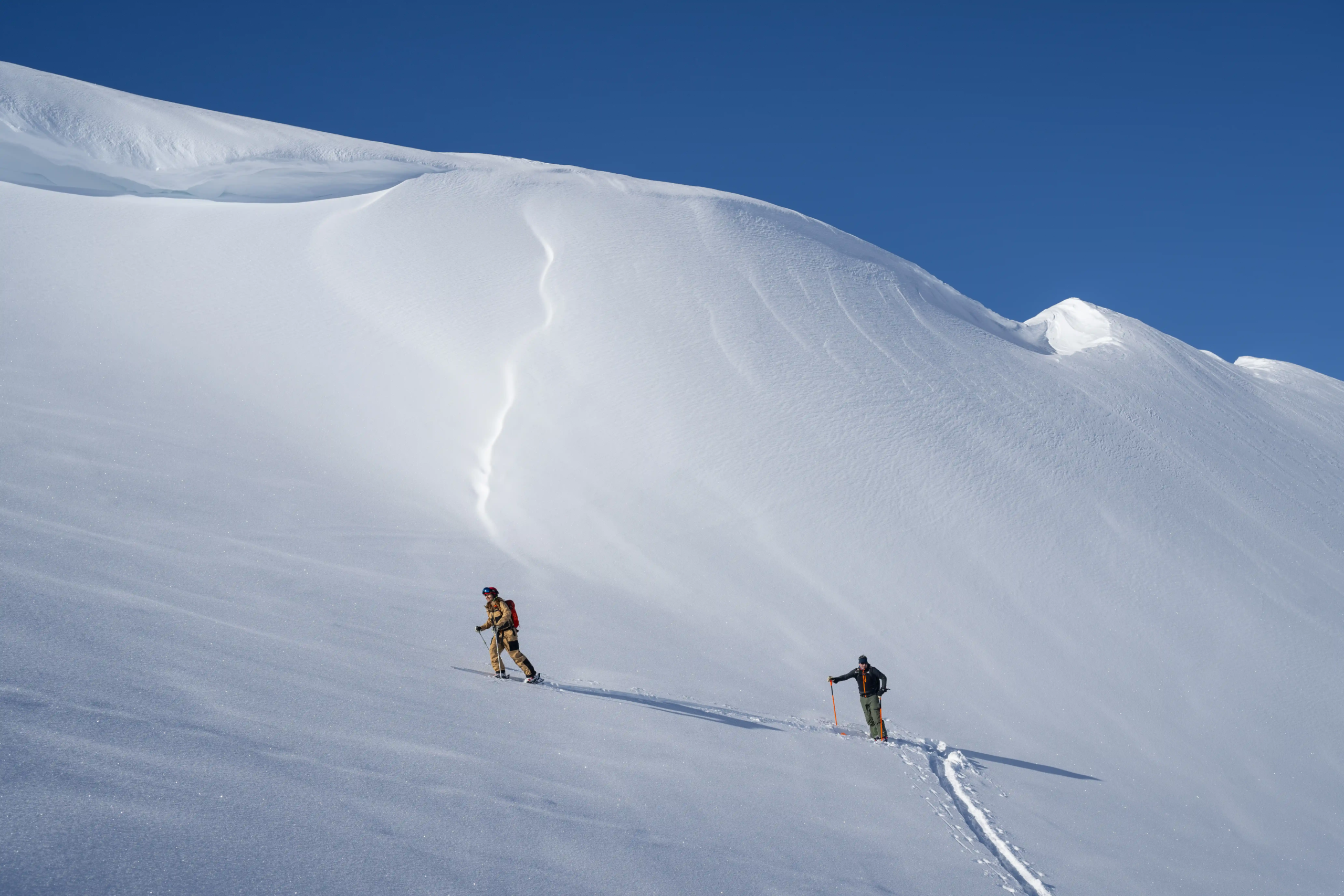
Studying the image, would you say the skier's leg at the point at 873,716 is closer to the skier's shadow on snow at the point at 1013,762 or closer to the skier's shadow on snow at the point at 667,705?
the skier's shadow on snow at the point at 1013,762

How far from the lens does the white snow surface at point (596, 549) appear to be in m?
5.61

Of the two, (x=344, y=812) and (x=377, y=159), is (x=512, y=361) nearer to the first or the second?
(x=377, y=159)

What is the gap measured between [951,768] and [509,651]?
16.9 ft

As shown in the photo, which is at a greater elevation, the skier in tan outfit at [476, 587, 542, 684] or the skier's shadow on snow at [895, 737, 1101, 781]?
the skier in tan outfit at [476, 587, 542, 684]

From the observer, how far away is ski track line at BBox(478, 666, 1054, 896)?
23.9 feet

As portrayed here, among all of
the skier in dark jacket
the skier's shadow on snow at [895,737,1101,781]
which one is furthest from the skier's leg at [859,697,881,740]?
the skier's shadow on snow at [895,737,1101,781]

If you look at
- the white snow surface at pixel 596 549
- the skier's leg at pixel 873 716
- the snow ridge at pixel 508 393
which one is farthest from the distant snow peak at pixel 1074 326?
the skier's leg at pixel 873 716

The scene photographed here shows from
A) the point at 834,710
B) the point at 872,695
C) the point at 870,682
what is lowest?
the point at 834,710

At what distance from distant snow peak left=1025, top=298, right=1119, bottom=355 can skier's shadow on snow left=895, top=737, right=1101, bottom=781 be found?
16438 millimetres

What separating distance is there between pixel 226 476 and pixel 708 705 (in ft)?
25.5

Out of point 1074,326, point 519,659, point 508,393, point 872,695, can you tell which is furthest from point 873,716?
point 1074,326

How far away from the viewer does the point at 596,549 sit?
13539 millimetres

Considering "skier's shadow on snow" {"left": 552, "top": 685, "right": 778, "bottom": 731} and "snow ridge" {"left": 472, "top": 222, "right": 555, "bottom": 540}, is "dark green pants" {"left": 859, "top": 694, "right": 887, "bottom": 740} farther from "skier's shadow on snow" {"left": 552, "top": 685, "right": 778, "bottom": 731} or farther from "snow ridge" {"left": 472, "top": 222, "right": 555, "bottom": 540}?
"snow ridge" {"left": 472, "top": 222, "right": 555, "bottom": 540}

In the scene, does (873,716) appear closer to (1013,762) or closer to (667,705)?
(1013,762)
